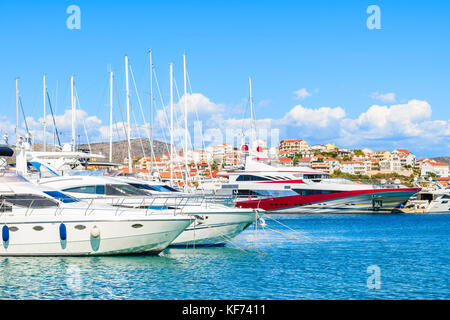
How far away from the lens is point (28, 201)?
19.8 meters

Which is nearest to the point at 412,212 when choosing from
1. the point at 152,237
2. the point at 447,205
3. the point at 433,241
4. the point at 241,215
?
the point at 447,205

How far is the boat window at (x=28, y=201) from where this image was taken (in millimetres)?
19625

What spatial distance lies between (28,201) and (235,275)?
776 cm

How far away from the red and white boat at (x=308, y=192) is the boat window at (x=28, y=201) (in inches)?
1436

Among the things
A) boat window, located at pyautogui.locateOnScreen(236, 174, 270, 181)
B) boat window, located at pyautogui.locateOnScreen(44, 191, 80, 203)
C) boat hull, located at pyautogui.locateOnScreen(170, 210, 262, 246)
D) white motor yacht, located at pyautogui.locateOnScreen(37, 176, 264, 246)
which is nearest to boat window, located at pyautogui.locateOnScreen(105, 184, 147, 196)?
white motor yacht, located at pyautogui.locateOnScreen(37, 176, 264, 246)

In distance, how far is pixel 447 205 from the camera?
7025cm

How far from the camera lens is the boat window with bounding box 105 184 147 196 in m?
26.7

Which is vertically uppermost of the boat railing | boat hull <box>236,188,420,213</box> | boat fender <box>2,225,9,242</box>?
the boat railing

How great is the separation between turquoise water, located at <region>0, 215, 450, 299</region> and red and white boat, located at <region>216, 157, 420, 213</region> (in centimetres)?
3098

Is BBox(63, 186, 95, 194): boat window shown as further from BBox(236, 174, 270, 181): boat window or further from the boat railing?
BBox(236, 174, 270, 181): boat window

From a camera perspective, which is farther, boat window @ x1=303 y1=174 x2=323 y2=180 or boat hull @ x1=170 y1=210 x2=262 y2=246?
boat window @ x1=303 y1=174 x2=323 y2=180
